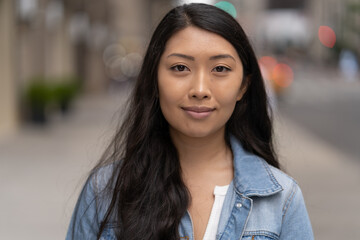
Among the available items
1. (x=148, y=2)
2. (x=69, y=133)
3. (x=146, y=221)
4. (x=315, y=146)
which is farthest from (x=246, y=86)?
(x=148, y=2)

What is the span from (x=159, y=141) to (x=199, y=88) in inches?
13.4

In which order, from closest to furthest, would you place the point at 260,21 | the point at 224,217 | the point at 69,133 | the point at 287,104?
the point at 224,217
the point at 69,133
the point at 287,104
the point at 260,21

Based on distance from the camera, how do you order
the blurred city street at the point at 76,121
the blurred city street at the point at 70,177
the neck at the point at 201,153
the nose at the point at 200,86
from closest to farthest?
the nose at the point at 200,86 < the neck at the point at 201,153 < the blurred city street at the point at 70,177 < the blurred city street at the point at 76,121

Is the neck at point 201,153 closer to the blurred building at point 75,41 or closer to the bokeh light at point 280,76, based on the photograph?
the blurred building at point 75,41

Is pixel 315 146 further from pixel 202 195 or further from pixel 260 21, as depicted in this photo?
pixel 260 21

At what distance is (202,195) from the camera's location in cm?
203

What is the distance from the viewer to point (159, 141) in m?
2.17

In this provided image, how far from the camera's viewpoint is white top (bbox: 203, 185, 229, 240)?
6.39ft

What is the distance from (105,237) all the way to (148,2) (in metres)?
61.9

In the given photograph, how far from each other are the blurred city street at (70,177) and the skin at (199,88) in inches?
35.2

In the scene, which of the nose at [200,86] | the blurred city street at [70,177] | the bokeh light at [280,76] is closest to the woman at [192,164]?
the nose at [200,86]

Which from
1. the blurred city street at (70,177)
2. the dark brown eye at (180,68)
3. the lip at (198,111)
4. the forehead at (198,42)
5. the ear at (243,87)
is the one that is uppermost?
the forehead at (198,42)

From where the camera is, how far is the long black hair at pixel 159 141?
1.98 metres

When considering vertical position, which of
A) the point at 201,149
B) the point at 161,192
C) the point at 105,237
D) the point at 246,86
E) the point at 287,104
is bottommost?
the point at 287,104
